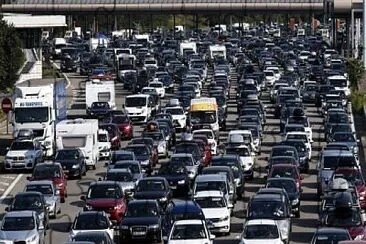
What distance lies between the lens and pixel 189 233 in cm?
3706

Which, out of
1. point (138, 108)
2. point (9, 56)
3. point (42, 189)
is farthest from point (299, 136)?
point (9, 56)

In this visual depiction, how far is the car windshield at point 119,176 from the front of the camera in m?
48.0

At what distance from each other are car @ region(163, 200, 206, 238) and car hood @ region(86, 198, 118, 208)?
9.23 ft

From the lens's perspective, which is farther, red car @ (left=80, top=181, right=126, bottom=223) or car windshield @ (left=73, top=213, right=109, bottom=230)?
red car @ (left=80, top=181, right=126, bottom=223)

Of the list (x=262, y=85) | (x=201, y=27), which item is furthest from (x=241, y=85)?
(x=201, y=27)

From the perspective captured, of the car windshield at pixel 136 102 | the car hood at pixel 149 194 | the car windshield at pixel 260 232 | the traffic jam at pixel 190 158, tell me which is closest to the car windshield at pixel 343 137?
the traffic jam at pixel 190 158

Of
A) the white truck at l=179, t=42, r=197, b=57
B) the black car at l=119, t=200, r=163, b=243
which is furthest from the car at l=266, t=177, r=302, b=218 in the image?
the white truck at l=179, t=42, r=197, b=57

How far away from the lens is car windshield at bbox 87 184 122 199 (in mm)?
44156

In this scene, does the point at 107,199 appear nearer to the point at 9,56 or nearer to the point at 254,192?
the point at 254,192

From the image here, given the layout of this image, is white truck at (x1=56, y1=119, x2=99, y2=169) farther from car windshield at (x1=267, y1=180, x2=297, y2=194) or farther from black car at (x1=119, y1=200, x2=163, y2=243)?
black car at (x1=119, y1=200, x2=163, y2=243)

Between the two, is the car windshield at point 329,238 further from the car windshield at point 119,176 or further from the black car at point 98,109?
the black car at point 98,109

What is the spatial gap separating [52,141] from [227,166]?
13.4 meters

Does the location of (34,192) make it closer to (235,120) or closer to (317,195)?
(317,195)

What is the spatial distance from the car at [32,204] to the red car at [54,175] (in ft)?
16.3
